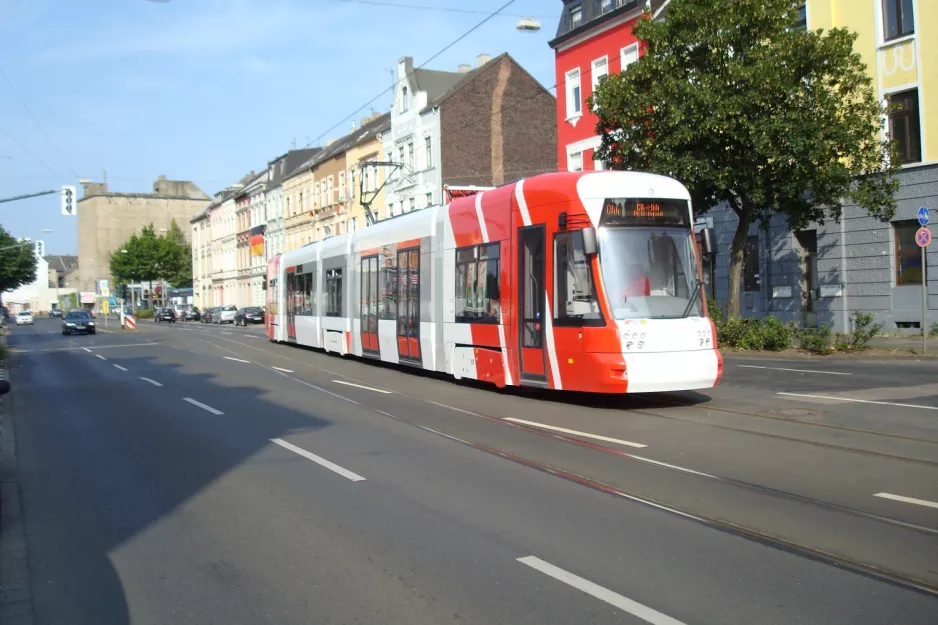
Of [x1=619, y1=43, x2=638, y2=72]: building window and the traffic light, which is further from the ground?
[x1=619, y1=43, x2=638, y2=72]: building window

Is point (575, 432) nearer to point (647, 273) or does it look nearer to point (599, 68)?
point (647, 273)

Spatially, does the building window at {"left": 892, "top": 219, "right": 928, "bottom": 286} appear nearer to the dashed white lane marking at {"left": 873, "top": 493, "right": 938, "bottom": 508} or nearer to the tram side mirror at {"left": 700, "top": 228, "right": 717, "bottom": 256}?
Result: the tram side mirror at {"left": 700, "top": 228, "right": 717, "bottom": 256}

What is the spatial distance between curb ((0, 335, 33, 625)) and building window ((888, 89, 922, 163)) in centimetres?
2455

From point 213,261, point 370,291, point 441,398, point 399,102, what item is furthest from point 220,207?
point 441,398

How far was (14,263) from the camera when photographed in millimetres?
88250

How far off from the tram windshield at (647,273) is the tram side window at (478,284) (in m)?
2.82

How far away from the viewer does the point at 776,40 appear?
2186 cm

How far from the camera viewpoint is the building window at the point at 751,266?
31.7m

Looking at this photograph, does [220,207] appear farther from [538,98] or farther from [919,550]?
[919,550]

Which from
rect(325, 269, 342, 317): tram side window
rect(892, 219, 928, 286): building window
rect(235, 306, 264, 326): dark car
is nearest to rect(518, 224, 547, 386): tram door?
rect(325, 269, 342, 317): tram side window

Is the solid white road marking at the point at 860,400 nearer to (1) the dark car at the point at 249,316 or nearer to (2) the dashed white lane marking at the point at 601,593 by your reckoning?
(2) the dashed white lane marking at the point at 601,593

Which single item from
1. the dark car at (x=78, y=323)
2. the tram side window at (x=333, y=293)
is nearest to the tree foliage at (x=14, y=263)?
the dark car at (x=78, y=323)

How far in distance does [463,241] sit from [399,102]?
131 feet

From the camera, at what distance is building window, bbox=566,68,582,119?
39688 millimetres
